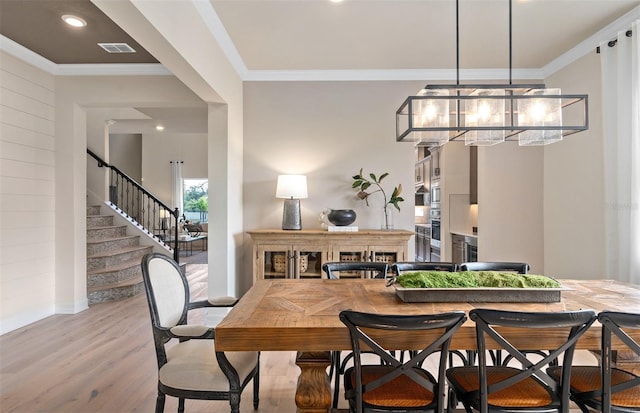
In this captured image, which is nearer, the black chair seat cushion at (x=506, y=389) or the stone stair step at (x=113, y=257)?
the black chair seat cushion at (x=506, y=389)

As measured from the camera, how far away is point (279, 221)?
14.9ft

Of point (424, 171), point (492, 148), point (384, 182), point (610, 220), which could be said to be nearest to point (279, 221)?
point (384, 182)

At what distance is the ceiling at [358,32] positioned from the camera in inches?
119

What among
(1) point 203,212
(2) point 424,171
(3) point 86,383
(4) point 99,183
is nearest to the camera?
(3) point 86,383

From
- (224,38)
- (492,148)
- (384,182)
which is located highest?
(224,38)

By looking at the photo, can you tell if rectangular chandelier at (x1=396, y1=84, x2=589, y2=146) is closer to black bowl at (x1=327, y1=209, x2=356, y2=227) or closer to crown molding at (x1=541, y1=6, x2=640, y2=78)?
crown molding at (x1=541, y1=6, x2=640, y2=78)

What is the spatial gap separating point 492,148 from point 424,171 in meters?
3.78

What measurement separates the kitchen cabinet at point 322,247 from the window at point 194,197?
887 centimetres

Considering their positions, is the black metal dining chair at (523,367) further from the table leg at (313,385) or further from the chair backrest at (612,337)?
the table leg at (313,385)

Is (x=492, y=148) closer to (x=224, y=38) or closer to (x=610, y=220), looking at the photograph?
(x=610, y=220)

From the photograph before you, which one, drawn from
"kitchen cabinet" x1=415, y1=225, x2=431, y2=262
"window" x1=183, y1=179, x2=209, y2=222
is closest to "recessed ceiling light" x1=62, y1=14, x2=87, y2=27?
"kitchen cabinet" x1=415, y1=225, x2=431, y2=262

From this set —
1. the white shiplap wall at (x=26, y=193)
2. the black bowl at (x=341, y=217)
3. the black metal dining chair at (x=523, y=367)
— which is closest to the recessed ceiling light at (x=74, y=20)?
the white shiplap wall at (x=26, y=193)

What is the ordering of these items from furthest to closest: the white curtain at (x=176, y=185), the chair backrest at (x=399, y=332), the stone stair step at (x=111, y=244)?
the white curtain at (x=176, y=185)
the stone stair step at (x=111, y=244)
the chair backrest at (x=399, y=332)

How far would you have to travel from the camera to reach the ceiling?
9.93 ft
